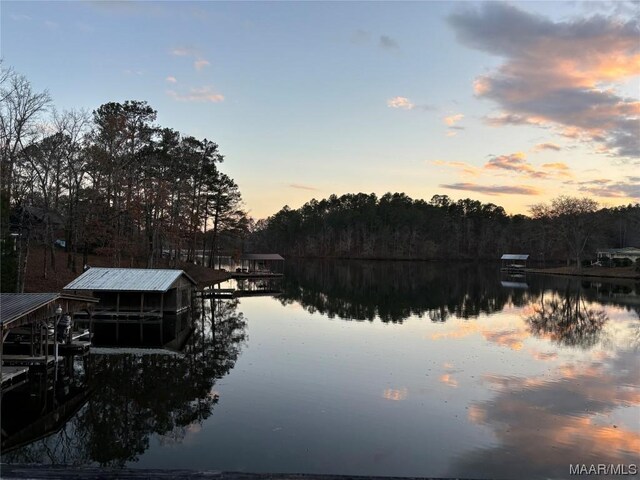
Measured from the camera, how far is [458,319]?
34656mm

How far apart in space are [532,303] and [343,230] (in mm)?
99416

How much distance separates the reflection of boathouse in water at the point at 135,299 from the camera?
29547 mm

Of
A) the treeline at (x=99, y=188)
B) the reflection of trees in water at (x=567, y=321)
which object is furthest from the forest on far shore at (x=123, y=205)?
the reflection of trees in water at (x=567, y=321)

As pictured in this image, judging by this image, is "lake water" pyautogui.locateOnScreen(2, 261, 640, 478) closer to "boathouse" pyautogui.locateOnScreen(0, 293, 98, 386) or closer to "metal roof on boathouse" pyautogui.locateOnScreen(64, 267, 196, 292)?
"boathouse" pyautogui.locateOnScreen(0, 293, 98, 386)

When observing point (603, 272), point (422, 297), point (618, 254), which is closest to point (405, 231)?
point (618, 254)

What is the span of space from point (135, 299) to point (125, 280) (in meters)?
1.73

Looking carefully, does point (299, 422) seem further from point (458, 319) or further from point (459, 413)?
point (458, 319)

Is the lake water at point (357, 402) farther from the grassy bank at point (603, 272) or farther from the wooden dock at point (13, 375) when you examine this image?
the grassy bank at point (603, 272)

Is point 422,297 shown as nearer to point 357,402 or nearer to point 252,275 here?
point 252,275

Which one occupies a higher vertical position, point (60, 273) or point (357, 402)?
point (60, 273)

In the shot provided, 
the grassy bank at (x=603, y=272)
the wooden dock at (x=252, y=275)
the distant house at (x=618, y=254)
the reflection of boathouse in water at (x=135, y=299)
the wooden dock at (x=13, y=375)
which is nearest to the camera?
the wooden dock at (x=13, y=375)

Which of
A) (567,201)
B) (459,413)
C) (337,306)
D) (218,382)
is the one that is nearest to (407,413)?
(459,413)

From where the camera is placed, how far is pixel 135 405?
595 inches

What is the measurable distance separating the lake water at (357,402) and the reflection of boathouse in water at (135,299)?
2.93 m
